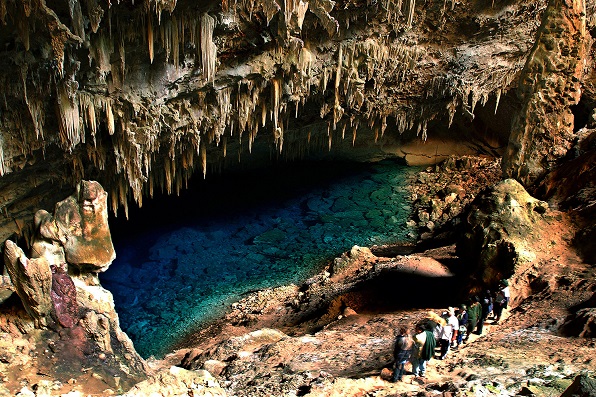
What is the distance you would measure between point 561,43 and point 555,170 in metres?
2.79

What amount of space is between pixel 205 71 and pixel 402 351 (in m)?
5.52

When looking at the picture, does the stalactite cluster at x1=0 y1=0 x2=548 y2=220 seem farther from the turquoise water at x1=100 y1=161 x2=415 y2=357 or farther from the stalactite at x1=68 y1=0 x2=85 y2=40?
the turquoise water at x1=100 y1=161 x2=415 y2=357

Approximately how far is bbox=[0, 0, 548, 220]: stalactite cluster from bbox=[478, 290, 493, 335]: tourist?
560 cm

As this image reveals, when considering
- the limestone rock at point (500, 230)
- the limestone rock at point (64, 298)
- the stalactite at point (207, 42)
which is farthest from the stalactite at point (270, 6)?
the limestone rock at point (500, 230)

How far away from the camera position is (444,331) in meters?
6.73

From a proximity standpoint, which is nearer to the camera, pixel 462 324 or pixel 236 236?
pixel 462 324

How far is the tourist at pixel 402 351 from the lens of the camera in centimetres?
594

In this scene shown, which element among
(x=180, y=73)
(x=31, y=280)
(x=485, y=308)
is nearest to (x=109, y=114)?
(x=180, y=73)

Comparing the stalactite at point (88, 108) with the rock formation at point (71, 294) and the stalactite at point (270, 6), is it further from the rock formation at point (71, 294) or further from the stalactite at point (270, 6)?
the stalactite at point (270, 6)

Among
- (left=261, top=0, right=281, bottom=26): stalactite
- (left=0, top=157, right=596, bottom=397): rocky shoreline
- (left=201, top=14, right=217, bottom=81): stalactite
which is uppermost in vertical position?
(left=261, top=0, right=281, bottom=26): stalactite

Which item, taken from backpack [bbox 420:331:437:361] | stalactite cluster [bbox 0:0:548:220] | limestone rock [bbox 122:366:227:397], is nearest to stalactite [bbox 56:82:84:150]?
stalactite cluster [bbox 0:0:548:220]

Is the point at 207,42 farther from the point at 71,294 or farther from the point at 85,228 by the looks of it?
the point at 71,294

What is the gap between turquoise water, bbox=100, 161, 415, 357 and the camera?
11.7m

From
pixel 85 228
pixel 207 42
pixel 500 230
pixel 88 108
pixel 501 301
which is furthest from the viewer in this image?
pixel 500 230
